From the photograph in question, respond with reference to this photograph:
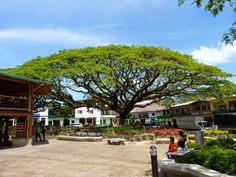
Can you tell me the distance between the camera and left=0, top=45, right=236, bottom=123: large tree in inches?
1225

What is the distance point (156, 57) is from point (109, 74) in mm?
5955

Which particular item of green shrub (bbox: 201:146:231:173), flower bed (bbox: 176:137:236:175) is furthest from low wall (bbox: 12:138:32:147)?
green shrub (bbox: 201:146:231:173)

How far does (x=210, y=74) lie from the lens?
32594mm

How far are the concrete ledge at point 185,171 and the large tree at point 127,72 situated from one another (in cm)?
2172

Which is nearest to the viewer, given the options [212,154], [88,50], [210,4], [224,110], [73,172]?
[212,154]

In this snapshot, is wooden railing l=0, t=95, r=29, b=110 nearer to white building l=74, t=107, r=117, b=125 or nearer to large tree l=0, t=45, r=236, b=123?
large tree l=0, t=45, r=236, b=123

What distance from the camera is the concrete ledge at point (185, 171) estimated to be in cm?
621

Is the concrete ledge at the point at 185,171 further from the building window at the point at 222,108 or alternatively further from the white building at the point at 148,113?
the white building at the point at 148,113

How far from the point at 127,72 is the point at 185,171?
26.6 meters

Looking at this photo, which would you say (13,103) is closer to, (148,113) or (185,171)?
(185,171)

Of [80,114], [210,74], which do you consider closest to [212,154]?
[210,74]

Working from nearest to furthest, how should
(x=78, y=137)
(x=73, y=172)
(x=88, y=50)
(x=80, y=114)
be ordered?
(x=73, y=172), (x=78, y=137), (x=88, y=50), (x=80, y=114)

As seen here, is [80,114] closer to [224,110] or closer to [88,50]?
[224,110]

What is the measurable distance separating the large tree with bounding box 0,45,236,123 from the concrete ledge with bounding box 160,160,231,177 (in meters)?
21.7
